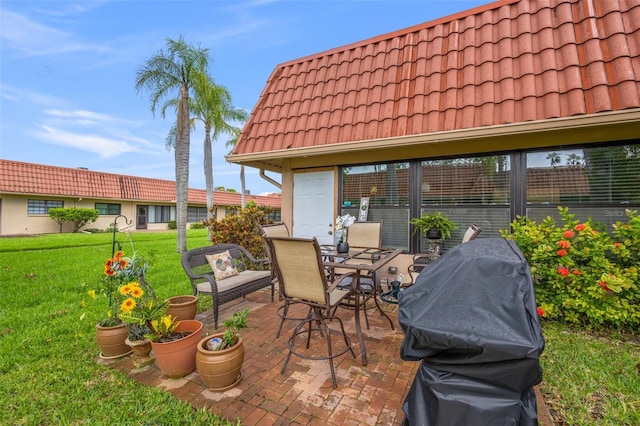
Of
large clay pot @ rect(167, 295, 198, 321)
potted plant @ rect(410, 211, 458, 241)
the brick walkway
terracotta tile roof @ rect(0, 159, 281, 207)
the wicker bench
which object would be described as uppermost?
terracotta tile roof @ rect(0, 159, 281, 207)

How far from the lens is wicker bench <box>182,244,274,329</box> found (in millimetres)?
3400

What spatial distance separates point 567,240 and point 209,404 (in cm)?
409

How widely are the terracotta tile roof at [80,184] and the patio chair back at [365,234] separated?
19855 mm

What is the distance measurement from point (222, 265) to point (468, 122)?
3989 millimetres

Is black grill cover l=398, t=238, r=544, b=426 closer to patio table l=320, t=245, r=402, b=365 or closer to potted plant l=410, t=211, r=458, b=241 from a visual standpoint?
patio table l=320, t=245, r=402, b=365

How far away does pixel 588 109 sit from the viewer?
3336 millimetres

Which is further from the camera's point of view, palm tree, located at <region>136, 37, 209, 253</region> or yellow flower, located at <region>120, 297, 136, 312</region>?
palm tree, located at <region>136, 37, 209, 253</region>

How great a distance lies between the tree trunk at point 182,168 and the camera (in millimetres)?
9234

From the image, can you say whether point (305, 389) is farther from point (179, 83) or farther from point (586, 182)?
point (179, 83)

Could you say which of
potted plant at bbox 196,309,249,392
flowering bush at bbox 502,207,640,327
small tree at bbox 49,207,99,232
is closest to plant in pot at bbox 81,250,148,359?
potted plant at bbox 196,309,249,392

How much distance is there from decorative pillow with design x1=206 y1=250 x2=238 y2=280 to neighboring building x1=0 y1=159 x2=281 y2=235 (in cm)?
990

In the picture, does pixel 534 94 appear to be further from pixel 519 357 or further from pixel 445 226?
pixel 519 357

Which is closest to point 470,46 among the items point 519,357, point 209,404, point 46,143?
point 519,357

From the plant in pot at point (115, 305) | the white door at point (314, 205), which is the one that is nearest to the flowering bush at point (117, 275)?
the plant in pot at point (115, 305)
